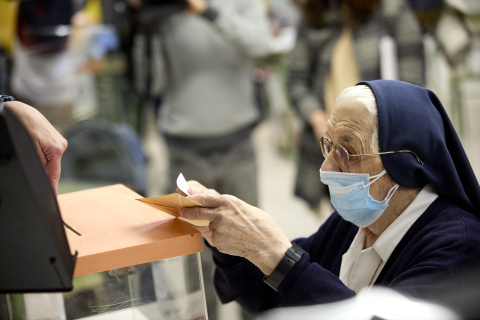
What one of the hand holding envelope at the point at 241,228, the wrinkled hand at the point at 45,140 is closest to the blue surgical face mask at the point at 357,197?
the hand holding envelope at the point at 241,228

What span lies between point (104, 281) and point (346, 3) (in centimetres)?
221

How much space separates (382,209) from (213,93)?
1.94 meters

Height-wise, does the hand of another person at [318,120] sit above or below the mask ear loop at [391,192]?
below

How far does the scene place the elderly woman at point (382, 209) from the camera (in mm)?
1608

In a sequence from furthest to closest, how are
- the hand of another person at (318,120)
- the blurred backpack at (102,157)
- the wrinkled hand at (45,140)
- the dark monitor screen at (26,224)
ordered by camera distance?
1. the blurred backpack at (102,157)
2. the hand of another person at (318,120)
3. the wrinkled hand at (45,140)
4. the dark monitor screen at (26,224)

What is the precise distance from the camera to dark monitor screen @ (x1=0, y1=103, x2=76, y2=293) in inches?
47.9

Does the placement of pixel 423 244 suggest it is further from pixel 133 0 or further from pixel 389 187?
pixel 133 0

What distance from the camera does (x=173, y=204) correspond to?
1658 millimetres

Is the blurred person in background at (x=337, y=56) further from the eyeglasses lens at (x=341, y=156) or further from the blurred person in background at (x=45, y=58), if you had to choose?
the blurred person in background at (x=45, y=58)

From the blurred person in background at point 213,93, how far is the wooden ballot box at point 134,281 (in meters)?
1.84

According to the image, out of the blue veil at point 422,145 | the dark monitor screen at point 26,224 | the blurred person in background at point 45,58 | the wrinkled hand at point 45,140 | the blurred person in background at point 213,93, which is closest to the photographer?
the dark monitor screen at point 26,224

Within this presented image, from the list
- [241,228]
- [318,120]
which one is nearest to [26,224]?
[241,228]

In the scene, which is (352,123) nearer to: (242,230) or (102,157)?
(242,230)

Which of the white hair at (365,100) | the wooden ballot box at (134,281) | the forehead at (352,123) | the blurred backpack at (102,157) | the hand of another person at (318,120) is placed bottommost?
the blurred backpack at (102,157)
